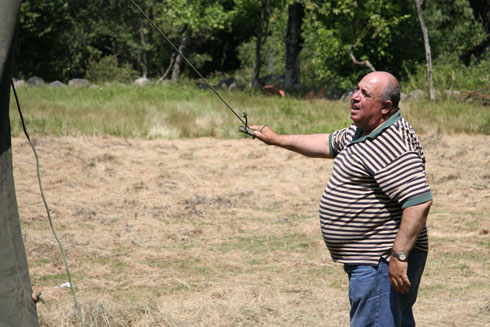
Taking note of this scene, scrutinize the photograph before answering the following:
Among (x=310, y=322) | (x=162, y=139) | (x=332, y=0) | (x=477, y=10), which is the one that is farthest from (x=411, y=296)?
(x=477, y=10)

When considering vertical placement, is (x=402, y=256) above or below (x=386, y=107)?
below

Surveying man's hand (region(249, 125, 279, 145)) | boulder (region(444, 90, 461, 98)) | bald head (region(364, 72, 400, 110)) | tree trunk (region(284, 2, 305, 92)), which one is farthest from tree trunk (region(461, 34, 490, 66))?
bald head (region(364, 72, 400, 110))

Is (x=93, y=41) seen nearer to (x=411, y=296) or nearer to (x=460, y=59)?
(x=460, y=59)

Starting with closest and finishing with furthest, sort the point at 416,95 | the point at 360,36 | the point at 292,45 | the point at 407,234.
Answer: the point at 407,234
the point at 416,95
the point at 292,45
the point at 360,36

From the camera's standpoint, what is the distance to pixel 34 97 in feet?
58.2

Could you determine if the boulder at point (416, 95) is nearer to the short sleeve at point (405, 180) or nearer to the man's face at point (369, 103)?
the man's face at point (369, 103)

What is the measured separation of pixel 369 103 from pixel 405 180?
428 mm

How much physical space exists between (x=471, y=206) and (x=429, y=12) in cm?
2161

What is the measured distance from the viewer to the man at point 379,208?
2.98 meters

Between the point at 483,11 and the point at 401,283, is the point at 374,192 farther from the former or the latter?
the point at 483,11

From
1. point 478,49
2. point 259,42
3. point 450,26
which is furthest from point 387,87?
point 450,26

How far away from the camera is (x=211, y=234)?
24.9 feet

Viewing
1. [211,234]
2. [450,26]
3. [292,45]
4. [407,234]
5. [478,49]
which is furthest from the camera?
[450,26]

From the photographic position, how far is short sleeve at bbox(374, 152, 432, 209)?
2951mm
